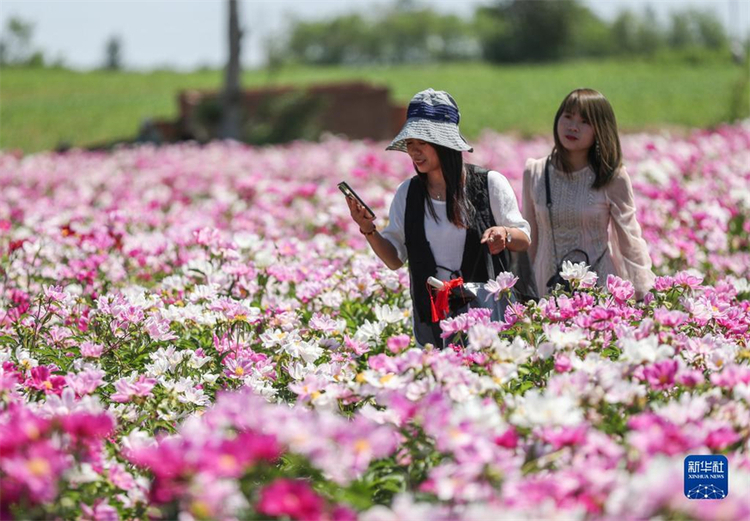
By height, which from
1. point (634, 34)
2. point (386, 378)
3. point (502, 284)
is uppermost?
point (634, 34)

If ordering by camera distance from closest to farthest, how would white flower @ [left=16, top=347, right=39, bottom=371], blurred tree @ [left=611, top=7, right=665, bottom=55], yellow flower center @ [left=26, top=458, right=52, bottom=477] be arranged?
yellow flower center @ [left=26, top=458, right=52, bottom=477], white flower @ [left=16, top=347, right=39, bottom=371], blurred tree @ [left=611, top=7, right=665, bottom=55]

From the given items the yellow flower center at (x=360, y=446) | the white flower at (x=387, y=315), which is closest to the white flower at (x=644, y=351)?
the yellow flower center at (x=360, y=446)

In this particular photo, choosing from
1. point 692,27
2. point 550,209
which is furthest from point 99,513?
point 692,27

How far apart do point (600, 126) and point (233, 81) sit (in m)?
12.9

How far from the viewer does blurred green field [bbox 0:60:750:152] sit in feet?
75.5

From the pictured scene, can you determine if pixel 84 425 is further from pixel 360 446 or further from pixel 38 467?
pixel 360 446

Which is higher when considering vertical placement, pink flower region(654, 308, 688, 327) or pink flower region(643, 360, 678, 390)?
pink flower region(654, 308, 688, 327)

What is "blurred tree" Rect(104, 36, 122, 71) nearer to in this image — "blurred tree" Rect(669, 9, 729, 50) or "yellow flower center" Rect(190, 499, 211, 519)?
"yellow flower center" Rect(190, 499, 211, 519)

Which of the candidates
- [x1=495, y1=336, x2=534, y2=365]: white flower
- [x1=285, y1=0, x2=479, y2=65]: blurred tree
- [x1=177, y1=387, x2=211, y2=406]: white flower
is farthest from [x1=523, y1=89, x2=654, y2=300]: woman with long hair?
[x1=285, y1=0, x2=479, y2=65]: blurred tree

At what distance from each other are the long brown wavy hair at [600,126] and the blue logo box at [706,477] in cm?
193

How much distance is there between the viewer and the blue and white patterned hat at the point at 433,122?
3387 mm

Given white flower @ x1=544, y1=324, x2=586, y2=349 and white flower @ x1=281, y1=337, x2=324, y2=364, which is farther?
white flower @ x1=281, y1=337, x2=324, y2=364

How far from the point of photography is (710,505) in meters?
1.69

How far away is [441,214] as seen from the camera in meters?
3.57
